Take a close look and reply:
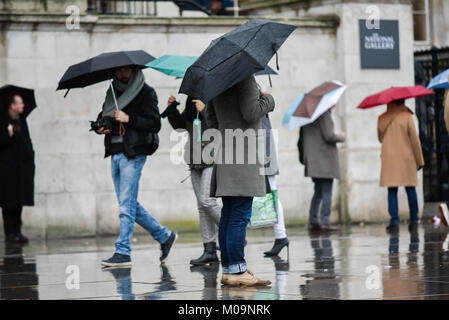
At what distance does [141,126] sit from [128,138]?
175mm

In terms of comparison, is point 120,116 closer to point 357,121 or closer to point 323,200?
point 323,200

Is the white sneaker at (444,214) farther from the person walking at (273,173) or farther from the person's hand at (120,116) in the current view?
the person's hand at (120,116)

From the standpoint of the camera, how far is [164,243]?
10344 millimetres

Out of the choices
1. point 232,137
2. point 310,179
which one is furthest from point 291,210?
point 232,137

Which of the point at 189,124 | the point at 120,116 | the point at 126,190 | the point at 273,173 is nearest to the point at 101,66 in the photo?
the point at 120,116

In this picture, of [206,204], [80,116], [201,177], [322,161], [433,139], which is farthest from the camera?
[433,139]

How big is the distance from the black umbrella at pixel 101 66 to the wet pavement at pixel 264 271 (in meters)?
1.88

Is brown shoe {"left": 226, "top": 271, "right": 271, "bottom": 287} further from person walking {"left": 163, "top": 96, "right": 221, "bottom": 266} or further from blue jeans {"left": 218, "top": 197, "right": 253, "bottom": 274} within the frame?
person walking {"left": 163, "top": 96, "right": 221, "bottom": 266}

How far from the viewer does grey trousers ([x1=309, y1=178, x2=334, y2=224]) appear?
49.5 feet

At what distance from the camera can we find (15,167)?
14688 millimetres

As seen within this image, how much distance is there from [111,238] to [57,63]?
279 centimetres

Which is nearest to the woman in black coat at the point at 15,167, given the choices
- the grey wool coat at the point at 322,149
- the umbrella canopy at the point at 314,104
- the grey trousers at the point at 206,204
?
the umbrella canopy at the point at 314,104

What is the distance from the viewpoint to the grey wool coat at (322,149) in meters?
15.0
